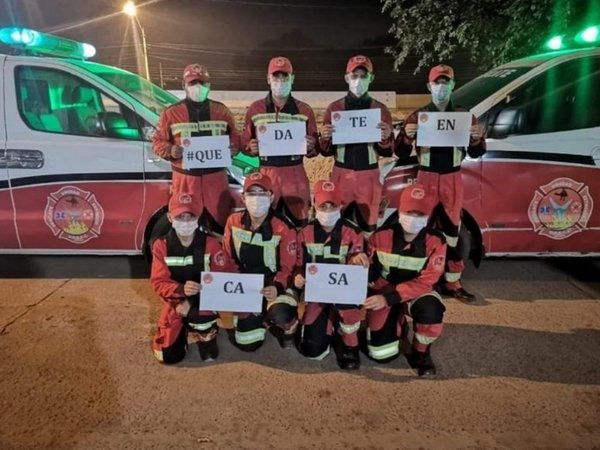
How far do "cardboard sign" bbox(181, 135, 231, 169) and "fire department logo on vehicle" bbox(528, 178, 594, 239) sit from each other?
8.83 ft

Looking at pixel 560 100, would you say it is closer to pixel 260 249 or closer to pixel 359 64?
pixel 359 64

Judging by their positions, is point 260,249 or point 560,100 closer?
point 260,249

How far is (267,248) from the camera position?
3.44 metres

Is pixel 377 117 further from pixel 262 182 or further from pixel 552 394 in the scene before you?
pixel 552 394

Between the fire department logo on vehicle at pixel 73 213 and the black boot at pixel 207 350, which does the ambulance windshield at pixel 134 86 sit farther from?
the black boot at pixel 207 350

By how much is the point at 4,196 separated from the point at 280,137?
2.55 metres

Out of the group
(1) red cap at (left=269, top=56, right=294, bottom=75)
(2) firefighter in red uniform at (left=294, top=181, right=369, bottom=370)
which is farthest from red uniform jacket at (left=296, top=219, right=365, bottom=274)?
(1) red cap at (left=269, top=56, right=294, bottom=75)

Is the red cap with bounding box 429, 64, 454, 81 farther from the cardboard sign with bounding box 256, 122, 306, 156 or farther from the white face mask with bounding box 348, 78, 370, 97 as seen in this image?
the cardboard sign with bounding box 256, 122, 306, 156

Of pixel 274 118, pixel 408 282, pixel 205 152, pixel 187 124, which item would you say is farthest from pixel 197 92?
pixel 408 282

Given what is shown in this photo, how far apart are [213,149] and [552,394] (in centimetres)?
291

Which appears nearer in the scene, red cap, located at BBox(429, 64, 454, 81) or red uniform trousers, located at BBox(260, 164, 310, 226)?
red cap, located at BBox(429, 64, 454, 81)

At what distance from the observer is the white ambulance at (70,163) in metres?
4.36

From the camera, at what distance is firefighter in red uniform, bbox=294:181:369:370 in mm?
3332

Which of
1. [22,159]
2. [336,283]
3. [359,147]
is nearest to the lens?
[336,283]
